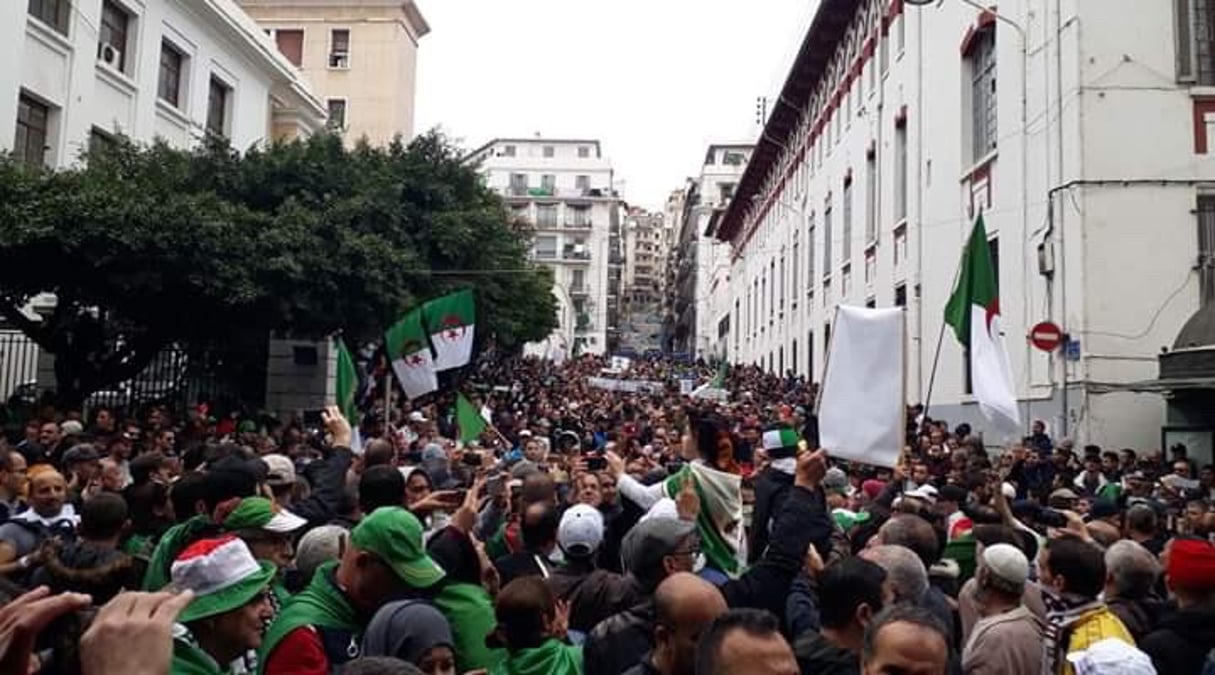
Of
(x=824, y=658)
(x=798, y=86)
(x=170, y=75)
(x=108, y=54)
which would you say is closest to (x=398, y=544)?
(x=824, y=658)

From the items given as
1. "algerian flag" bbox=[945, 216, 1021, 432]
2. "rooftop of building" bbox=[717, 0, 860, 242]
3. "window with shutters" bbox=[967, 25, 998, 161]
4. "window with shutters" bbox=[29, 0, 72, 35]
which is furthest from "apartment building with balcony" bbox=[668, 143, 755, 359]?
"algerian flag" bbox=[945, 216, 1021, 432]

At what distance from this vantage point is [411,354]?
1263 centimetres

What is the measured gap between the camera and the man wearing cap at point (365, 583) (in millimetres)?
3574

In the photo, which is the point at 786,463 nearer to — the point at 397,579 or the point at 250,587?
the point at 397,579

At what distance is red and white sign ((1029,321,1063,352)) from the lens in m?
15.1

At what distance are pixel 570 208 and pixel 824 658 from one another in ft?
323

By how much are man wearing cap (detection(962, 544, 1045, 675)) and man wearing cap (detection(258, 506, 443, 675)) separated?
2005 mm

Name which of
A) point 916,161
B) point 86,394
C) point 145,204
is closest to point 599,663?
point 145,204

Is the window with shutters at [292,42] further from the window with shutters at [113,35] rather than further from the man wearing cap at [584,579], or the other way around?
the man wearing cap at [584,579]

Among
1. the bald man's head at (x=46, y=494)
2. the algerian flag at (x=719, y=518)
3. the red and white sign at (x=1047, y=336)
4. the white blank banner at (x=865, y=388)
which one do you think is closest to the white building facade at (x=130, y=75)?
the bald man's head at (x=46, y=494)

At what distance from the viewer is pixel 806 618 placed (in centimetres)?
416

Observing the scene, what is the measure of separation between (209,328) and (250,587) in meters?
17.5

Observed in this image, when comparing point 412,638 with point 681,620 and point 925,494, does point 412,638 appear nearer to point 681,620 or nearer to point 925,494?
point 681,620

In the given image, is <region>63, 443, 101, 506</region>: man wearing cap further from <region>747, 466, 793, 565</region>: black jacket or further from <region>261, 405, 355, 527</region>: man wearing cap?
<region>747, 466, 793, 565</region>: black jacket
